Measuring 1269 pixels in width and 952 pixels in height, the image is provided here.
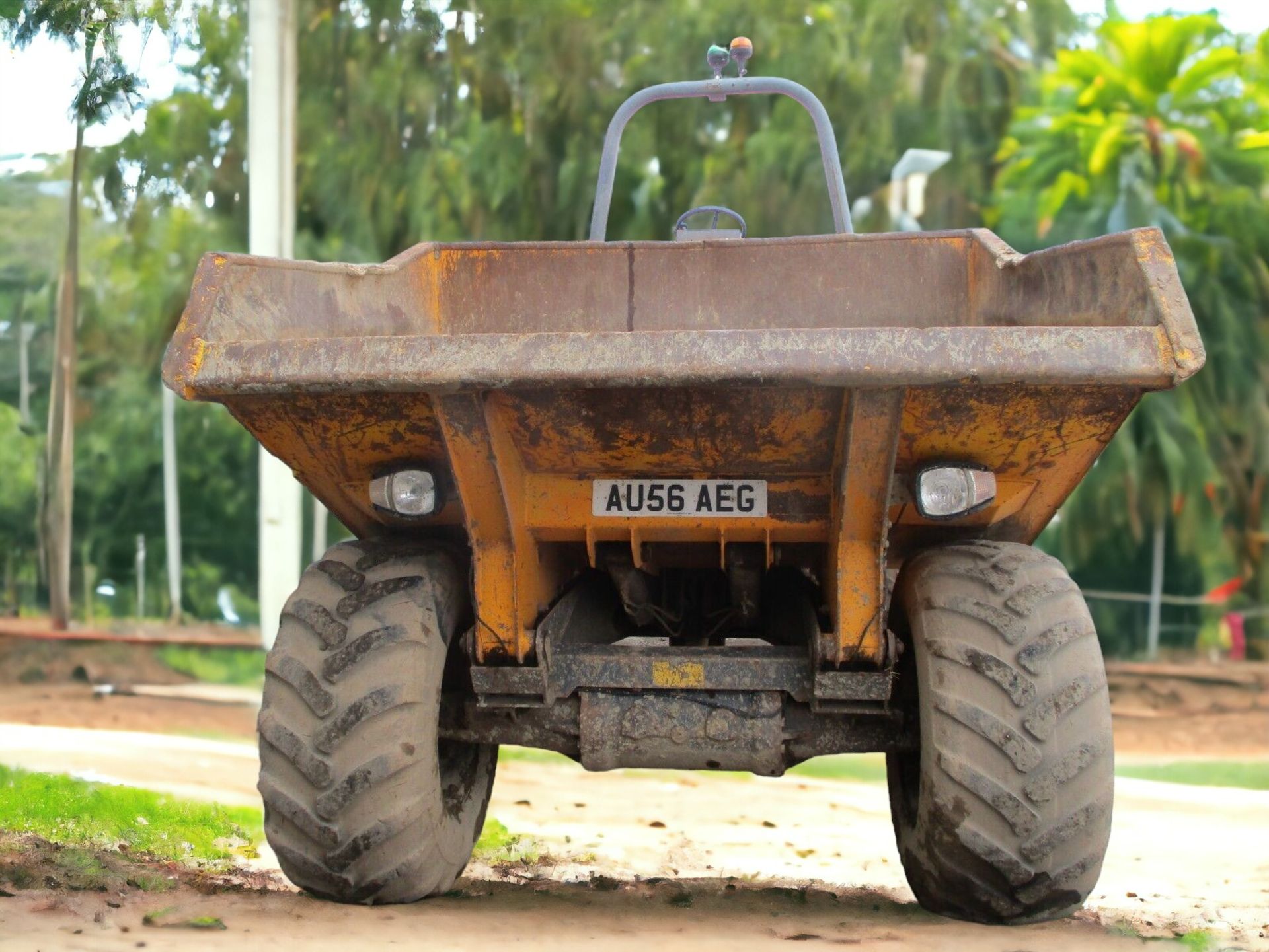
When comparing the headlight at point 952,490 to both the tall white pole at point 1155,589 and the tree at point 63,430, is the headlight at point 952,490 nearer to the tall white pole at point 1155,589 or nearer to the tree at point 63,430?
the tree at point 63,430

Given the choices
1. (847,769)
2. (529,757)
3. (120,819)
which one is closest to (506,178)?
(529,757)

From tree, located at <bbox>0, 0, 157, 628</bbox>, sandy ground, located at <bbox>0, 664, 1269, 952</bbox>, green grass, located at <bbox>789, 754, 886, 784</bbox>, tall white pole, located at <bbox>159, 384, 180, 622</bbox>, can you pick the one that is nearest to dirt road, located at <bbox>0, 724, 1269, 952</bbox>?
sandy ground, located at <bbox>0, 664, 1269, 952</bbox>

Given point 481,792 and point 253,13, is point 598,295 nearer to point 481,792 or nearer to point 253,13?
point 481,792

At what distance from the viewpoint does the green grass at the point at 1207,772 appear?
39.1ft

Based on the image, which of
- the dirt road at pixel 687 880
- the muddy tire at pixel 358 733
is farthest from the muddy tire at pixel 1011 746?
the muddy tire at pixel 358 733

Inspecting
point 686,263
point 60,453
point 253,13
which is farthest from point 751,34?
point 686,263

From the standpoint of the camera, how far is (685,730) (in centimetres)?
414

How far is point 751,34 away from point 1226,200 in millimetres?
6440

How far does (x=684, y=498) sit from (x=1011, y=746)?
103 centimetres

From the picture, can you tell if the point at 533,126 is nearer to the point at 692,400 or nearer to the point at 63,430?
the point at 63,430

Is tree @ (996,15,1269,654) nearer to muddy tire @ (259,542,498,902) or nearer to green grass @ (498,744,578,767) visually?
green grass @ (498,744,578,767)

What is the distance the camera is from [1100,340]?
11.0ft

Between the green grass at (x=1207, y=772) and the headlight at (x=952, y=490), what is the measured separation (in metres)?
8.13

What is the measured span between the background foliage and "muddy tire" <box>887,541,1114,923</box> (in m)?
12.0
